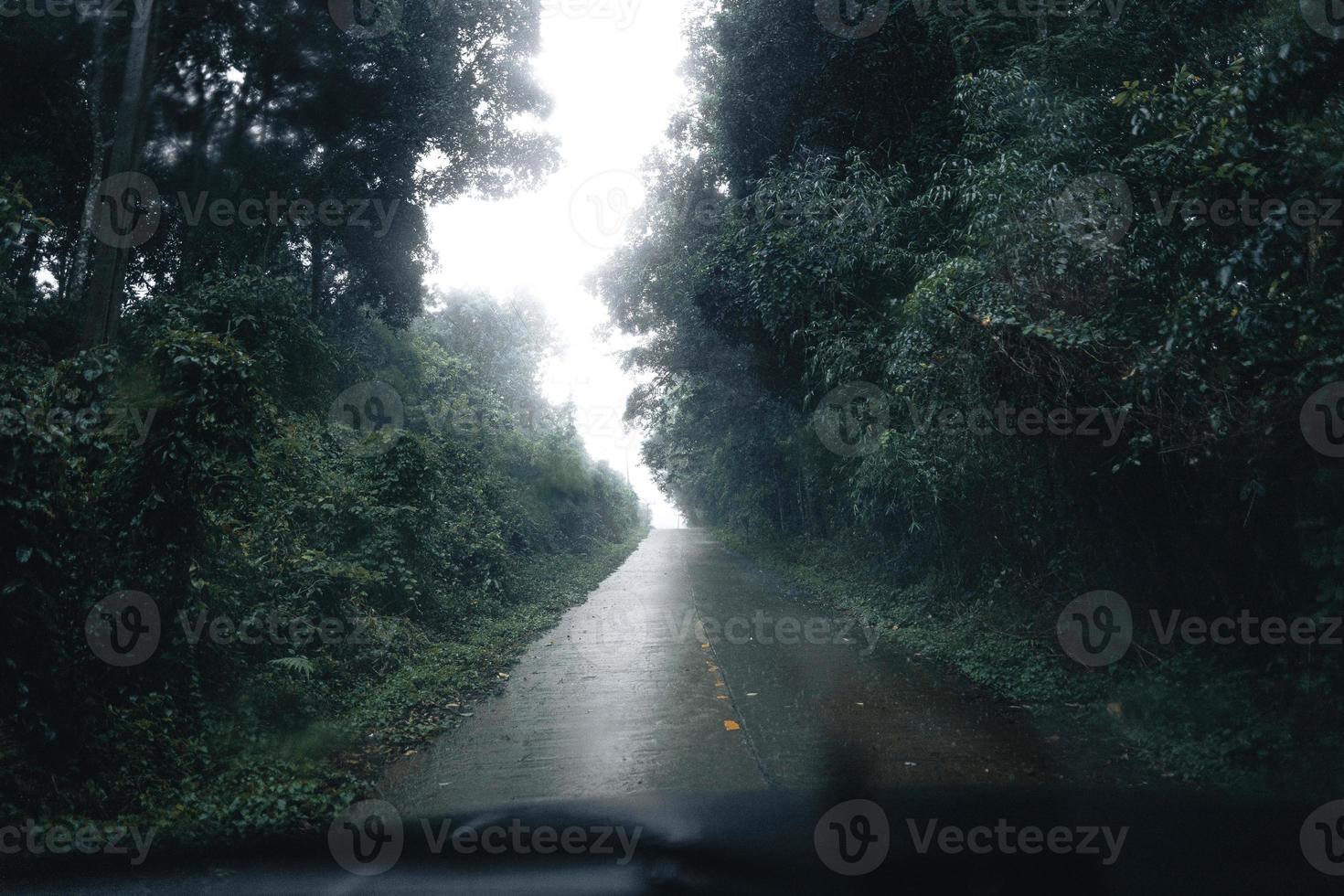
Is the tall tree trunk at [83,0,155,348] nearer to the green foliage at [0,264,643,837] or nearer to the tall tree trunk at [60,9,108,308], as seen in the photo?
the green foliage at [0,264,643,837]

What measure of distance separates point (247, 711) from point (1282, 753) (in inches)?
284

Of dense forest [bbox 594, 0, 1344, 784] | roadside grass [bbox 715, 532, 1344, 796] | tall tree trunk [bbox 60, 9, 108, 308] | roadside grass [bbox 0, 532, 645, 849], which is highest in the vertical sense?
tall tree trunk [bbox 60, 9, 108, 308]

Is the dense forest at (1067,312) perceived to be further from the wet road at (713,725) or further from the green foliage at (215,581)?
the green foliage at (215,581)

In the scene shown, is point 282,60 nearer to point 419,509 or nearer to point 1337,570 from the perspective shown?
point 419,509

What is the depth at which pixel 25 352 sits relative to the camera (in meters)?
8.04

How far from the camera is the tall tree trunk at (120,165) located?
32.0 feet

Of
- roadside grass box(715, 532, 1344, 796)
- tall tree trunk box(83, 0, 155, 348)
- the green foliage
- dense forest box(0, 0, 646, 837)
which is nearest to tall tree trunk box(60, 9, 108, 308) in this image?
dense forest box(0, 0, 646, 837)

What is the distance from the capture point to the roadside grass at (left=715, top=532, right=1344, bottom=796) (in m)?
5.04

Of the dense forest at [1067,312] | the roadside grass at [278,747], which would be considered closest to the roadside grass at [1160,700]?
the dense forest at [1067,312]

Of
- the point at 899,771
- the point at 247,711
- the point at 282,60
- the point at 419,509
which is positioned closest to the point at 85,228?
the point at 282,60

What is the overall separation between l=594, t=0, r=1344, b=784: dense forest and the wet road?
0.99 m

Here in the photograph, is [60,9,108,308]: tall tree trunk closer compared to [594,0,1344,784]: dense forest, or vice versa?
[594,0,1344,784]: dense forest

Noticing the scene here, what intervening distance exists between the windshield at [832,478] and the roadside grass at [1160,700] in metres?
0.04

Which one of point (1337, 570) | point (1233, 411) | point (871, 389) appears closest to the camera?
point (1337, 570)
